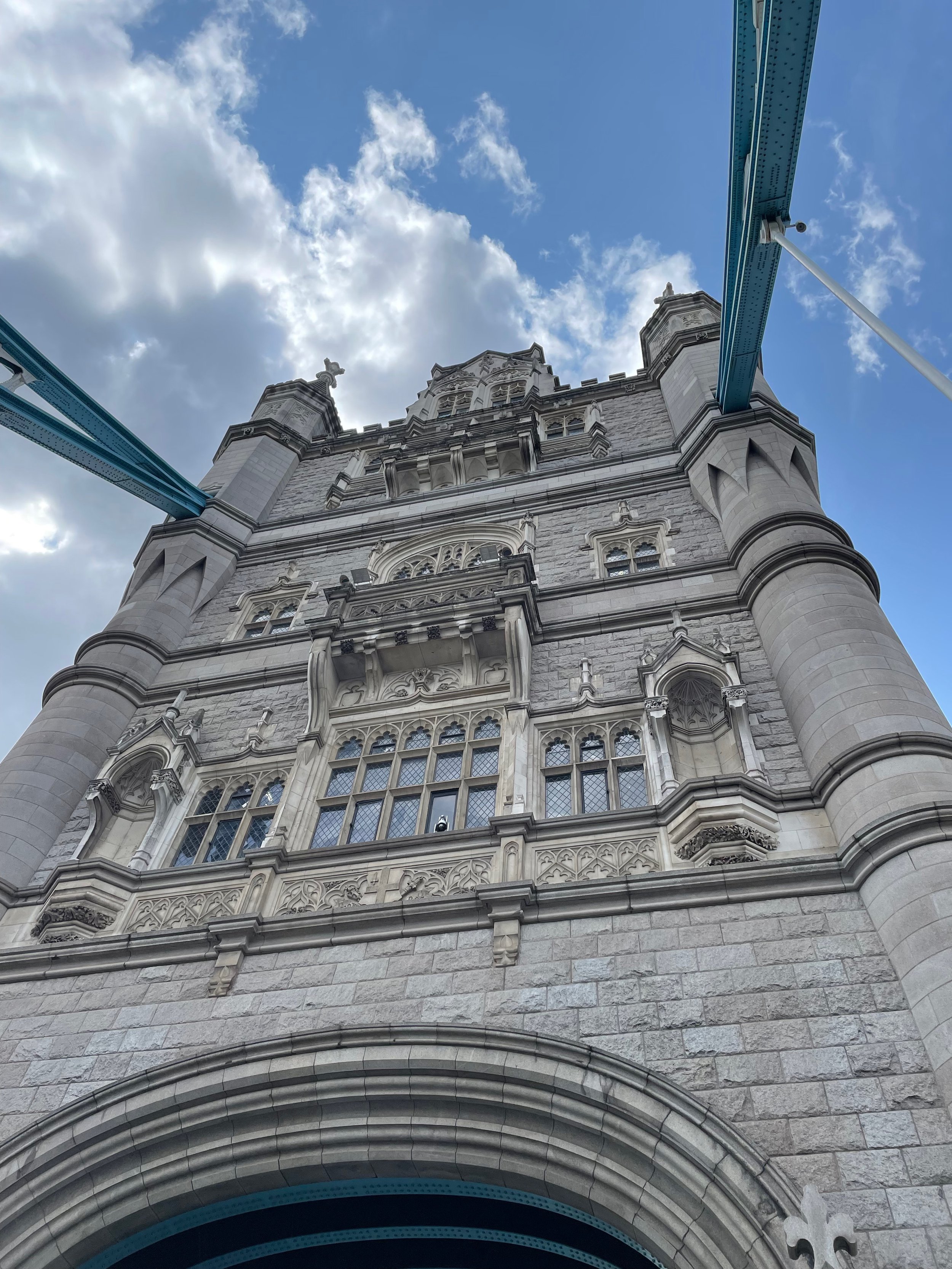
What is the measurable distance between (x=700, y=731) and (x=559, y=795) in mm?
1746

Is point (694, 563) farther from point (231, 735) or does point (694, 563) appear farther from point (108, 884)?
point (108, 884)

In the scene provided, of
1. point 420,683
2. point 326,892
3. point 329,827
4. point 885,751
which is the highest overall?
point 420,683

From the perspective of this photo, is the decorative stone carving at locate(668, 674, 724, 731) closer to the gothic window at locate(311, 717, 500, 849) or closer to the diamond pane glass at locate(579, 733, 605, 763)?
the diamond pane glass at locate(579, 733, 605, 763)

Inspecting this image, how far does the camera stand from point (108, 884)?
410 inches

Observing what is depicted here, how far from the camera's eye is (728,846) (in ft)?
29.0

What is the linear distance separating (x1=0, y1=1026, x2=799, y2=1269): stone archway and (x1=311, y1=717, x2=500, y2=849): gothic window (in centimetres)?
273

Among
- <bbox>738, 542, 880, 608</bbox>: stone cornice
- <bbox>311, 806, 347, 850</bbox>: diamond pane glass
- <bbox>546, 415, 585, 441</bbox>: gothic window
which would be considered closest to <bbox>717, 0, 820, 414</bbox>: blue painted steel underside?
<bbox>738, 542, 880, 608</bbox>: stone cornice

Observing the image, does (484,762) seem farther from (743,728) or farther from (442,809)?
(743,728)

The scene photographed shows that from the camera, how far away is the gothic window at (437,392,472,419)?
26.6 meters

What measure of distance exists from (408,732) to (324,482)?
11202 millimetres

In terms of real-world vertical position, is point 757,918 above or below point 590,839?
below

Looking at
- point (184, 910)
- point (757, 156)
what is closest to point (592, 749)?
point (184, 910)

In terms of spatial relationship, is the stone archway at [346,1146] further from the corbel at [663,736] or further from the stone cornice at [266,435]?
the stone cornice at [266,435]

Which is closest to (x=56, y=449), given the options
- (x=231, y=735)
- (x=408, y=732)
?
(x=231, y=735)
